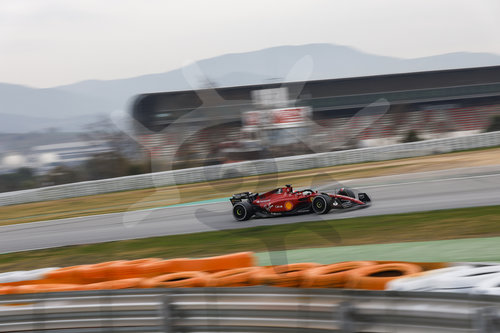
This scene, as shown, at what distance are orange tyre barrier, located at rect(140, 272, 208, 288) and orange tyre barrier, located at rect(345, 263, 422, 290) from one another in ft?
5.96

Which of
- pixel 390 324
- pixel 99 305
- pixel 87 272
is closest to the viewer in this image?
pixel 390 324

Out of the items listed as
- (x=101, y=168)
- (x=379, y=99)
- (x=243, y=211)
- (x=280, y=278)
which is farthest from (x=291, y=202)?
(x=379, y=99)

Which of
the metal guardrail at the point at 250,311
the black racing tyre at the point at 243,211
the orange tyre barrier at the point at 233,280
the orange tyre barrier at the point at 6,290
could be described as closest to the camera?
the metal guardrail at the point at 250,311

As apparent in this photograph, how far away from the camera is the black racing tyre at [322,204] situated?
451 inches

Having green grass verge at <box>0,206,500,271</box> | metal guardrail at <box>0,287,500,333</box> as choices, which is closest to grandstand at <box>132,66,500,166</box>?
green grass verge at <box>0,206,500,271</box>

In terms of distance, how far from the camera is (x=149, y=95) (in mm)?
26656

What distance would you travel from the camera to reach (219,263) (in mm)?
7406

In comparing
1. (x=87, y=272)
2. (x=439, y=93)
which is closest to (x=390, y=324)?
(x=87, y=272)

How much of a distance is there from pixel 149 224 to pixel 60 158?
1483cm

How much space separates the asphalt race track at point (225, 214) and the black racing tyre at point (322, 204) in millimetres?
141

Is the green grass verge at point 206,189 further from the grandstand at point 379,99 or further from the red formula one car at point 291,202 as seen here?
the red formula one car at point 291,202

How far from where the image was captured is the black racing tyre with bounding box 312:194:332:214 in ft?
37.6

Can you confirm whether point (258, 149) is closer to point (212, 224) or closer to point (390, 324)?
point (212, 224)

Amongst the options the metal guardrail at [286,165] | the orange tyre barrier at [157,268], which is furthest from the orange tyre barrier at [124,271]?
the metal guardrail at [286,165]
